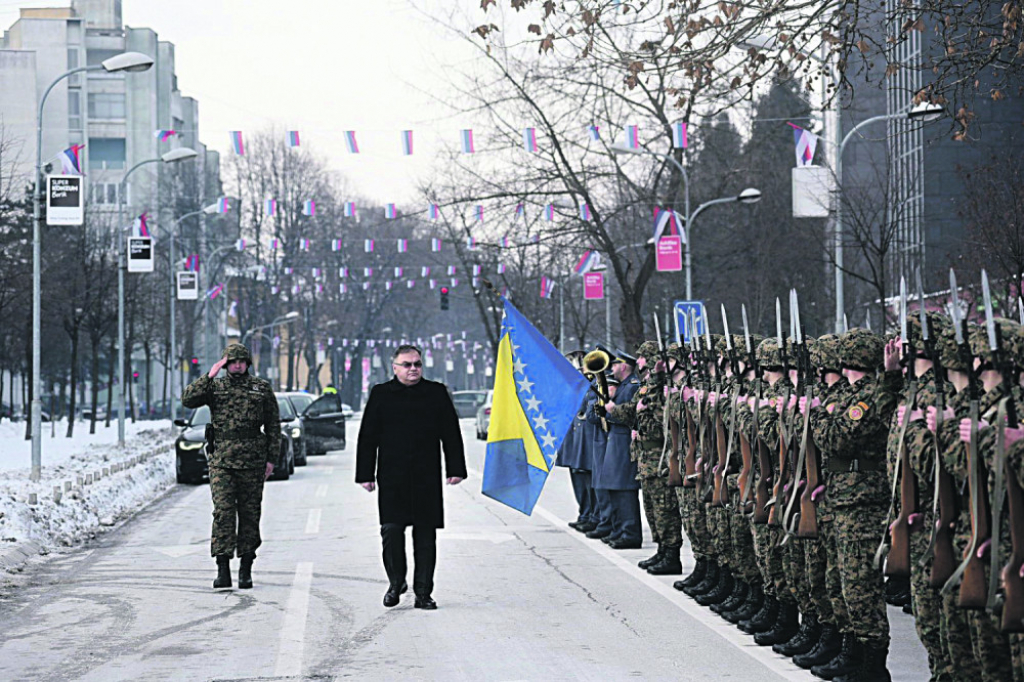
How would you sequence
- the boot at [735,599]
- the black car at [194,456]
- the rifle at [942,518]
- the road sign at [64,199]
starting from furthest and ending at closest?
1. the black car at [194,456]
2. the road sign at [64,199]
3. the boot at [735,599]
4. the rifle at [942,518]

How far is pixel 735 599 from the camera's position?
10430 millimetres

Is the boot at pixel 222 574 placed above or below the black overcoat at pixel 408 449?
below

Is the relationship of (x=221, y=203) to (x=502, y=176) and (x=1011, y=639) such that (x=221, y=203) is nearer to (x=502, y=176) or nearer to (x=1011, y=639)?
(x=502, y=176)

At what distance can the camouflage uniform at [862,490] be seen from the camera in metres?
7.68

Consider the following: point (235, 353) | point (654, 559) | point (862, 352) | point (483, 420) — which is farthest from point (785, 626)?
point (483, 420)

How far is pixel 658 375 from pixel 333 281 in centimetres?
7012

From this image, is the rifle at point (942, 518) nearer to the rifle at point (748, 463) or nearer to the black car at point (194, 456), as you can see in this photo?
the rifle at point (748, 463)

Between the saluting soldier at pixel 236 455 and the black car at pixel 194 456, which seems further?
the black car at pixel 194 456

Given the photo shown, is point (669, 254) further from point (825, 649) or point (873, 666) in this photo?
point (873, 666)

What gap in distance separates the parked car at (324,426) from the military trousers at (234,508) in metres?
23.4

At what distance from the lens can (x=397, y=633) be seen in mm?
9797

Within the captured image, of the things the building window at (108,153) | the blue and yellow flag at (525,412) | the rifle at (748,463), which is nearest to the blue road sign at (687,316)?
the blue and yellow flag at (525,412)

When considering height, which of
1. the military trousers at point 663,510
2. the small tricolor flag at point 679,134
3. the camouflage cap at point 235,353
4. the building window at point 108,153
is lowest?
the military trousers at point 663,510

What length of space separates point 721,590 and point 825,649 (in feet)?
7.71
